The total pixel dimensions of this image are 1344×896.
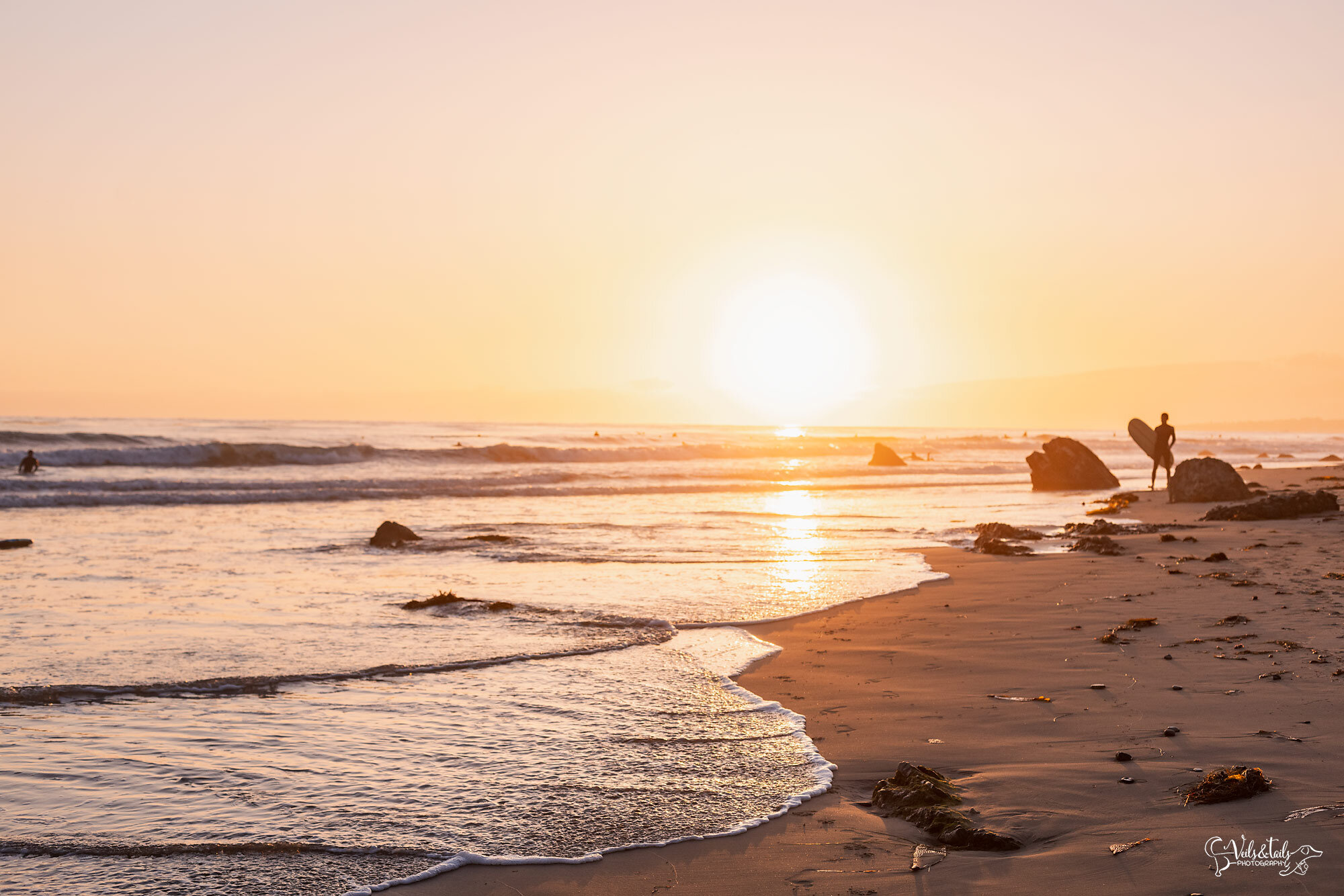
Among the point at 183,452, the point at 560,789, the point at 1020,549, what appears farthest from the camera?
the point at 183,452

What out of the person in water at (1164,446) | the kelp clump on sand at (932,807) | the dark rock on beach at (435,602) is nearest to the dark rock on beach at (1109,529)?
the person in water at (1164,446)

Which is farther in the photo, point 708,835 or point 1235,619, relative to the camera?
point 1235,619

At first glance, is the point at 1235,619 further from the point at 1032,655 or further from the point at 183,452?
the point at 183,452

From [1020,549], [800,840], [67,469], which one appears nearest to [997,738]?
[800,840]

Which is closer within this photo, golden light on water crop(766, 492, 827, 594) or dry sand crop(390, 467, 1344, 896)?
dry sand crop(390, 467, 1344, 896)

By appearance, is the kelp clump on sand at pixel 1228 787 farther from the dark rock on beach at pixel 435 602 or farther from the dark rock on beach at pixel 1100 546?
the dark rock on beach at pixel 1100 546

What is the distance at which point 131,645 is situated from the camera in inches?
283

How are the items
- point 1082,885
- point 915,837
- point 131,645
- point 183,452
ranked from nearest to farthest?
point 1082,885 < point 915,837 < point 131,645 < point 183,452

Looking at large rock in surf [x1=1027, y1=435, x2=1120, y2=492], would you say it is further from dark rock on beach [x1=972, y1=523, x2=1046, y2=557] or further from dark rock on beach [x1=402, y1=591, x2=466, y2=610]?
dark rock on beach [x1=402, y1=591, x2=466, y2=610]

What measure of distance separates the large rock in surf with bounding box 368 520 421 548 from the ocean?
408 millimetres

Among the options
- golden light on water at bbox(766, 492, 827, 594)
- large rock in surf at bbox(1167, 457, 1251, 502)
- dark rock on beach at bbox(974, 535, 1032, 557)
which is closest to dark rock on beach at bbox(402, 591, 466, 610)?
golden light on water at bbox(766, 492, 827, 594)

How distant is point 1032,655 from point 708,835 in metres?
3.88

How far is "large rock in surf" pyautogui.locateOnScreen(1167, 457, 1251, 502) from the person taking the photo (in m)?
18.1

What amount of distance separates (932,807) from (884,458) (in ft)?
137
